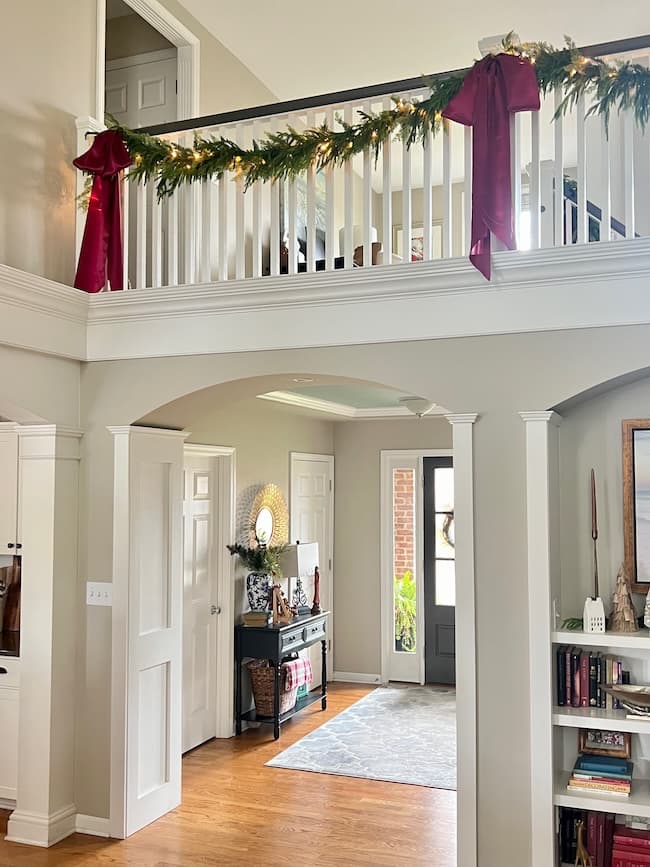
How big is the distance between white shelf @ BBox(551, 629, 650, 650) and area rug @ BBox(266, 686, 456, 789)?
1841 mm

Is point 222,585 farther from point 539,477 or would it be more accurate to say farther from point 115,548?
point 539,477

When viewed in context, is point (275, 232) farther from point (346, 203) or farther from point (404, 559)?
point (404, 559)

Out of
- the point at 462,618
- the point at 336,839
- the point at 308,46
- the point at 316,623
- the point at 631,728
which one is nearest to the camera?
the point at 631,728

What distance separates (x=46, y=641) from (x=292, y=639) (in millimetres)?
2246

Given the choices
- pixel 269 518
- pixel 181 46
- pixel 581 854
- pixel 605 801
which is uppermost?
pixel 181 46

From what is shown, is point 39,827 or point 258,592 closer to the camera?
point 39,827

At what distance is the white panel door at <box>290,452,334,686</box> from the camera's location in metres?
7.20

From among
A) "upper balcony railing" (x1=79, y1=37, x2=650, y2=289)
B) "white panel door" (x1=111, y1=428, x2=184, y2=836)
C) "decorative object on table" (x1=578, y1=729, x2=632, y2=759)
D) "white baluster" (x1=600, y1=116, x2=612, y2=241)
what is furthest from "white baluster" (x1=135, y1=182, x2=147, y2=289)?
"decorative object on table" (x1=578, y1=729, x2=632, y2=759)

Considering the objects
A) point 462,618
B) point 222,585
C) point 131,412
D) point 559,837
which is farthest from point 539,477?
point 222,585

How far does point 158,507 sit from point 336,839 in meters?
1.87

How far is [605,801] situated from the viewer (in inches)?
132

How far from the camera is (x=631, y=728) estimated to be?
131 inches

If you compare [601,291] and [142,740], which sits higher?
[601,291]

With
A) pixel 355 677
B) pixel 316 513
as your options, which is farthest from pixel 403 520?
pixel 355 677
